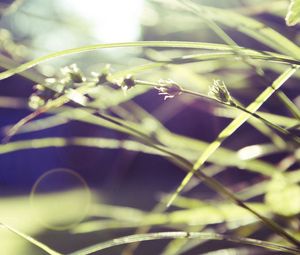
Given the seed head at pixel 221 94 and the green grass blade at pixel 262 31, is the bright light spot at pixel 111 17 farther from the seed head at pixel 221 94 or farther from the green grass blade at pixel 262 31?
the seed head at pixel 221 94

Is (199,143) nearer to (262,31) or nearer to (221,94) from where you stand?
(262,31)

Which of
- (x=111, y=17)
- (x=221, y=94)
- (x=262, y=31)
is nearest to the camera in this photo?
(x=221, y=94)

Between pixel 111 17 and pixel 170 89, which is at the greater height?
pixel 111 17

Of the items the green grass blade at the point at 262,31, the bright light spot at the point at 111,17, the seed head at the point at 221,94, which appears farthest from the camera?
the bright light spot at the point at 111,17

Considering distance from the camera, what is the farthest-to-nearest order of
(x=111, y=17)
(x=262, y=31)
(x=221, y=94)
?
1. (x=111, y=17)
2. (x=262, y=31)
3. (x=221, y=94)

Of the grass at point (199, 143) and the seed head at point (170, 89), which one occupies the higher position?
the grass at point (199, 143)

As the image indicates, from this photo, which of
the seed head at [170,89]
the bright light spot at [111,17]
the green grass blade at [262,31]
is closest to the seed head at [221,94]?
the seed head at [170,89]

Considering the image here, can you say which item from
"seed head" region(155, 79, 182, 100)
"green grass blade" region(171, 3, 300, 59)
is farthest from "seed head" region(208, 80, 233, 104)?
"green grass blade" region(171, 3, 300, 59)

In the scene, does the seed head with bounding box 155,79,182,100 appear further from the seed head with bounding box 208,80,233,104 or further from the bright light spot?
the bright light spot

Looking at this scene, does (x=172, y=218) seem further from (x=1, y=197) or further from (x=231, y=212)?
(x=1, y=197)

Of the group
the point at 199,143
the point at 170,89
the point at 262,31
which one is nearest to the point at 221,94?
the point at 170,89

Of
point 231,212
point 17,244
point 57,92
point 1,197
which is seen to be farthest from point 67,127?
point 57,92

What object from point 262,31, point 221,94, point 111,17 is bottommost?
point 221,94
